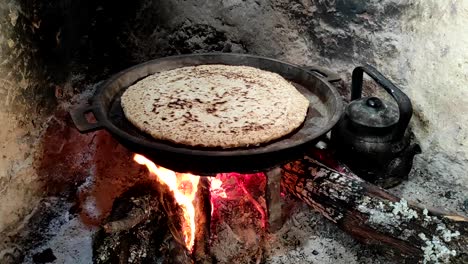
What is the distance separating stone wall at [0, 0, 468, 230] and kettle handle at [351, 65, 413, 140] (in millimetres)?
288

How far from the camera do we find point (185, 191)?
251 cm

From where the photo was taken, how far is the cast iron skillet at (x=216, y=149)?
1869mm

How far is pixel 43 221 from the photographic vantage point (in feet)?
8.62

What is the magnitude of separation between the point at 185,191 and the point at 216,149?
58cm

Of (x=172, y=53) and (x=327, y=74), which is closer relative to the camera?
(x=327, y=74)

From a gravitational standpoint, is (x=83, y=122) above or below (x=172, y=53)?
above

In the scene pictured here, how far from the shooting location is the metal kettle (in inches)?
104

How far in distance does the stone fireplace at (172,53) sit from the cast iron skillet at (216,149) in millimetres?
514

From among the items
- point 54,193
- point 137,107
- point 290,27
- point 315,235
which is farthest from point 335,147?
point 54,193

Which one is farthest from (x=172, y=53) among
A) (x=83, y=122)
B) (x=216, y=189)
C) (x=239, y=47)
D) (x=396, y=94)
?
(x=396, y=94)

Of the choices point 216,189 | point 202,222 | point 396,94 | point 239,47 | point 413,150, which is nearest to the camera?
point 202,222

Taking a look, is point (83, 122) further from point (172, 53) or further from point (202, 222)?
point (172, 53)

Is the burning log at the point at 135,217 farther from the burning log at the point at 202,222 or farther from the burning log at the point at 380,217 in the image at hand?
the burning log at the point at 380,217

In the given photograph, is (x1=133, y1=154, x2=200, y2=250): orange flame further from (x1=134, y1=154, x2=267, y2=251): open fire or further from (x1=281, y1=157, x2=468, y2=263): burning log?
(x1=281, y1=157, x2=468, y2=263): burning log
